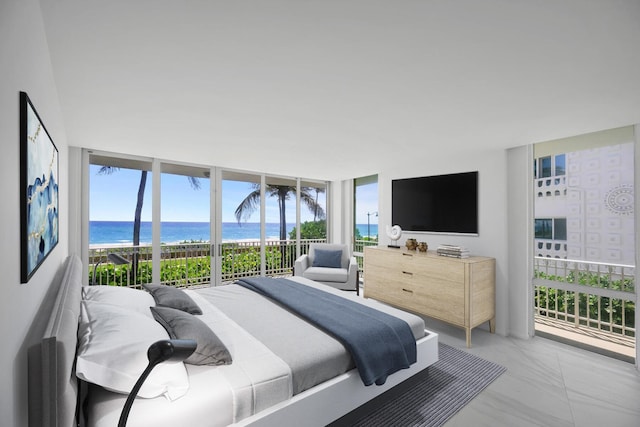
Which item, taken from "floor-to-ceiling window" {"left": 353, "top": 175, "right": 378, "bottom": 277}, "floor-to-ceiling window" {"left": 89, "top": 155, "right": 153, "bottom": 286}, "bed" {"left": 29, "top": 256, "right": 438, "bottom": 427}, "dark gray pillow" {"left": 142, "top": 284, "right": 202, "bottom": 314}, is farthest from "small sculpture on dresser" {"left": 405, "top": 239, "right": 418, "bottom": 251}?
→ "floor-to-ceiling window" {"left": 89, "top": 155, "right": 153, "bottom": 286}

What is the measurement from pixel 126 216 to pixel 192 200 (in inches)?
223

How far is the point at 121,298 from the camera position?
2072 millimetres

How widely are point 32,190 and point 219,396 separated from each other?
3.99 ft

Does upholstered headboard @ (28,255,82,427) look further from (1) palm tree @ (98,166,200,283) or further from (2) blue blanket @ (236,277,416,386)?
(1) palm tree @ (98,166,200,283)

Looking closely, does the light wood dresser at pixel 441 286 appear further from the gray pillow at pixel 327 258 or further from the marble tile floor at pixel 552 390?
the gray pillow at pixel 327 258

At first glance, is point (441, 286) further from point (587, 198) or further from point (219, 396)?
point (219, 396)

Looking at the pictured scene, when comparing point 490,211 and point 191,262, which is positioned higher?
point 490,211

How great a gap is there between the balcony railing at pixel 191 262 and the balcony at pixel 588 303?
432cm

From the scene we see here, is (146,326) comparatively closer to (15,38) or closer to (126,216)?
(15,38)

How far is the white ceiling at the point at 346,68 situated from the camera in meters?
1.26

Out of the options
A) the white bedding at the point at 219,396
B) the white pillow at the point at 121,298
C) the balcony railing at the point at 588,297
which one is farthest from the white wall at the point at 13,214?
the balcony railing at the point at 588,297

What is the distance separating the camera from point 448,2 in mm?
1188

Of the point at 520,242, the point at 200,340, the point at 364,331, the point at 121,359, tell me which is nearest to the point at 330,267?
the point at 520,242

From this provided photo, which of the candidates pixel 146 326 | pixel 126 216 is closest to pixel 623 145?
pixel 146 326
